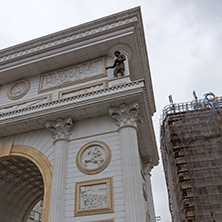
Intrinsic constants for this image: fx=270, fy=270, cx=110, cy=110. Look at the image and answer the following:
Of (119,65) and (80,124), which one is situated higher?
(119,65)

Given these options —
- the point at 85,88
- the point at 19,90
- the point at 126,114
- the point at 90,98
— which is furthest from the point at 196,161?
the point at 19,90

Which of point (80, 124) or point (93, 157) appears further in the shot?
point (80, 124)

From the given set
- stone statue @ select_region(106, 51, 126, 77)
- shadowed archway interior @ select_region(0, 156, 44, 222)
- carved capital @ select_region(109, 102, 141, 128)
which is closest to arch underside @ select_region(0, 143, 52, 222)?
shadowed archway interior @ select_region(0, 156, 44, 222)

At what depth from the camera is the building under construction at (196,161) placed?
79.2 feet

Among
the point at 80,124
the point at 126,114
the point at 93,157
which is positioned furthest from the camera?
the point at 80,124

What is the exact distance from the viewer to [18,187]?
2144 centimetres

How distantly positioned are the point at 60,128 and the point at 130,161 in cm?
490

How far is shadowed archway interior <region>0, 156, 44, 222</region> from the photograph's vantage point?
19.2m

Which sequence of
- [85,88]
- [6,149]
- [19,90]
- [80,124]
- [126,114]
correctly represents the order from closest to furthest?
[126,114] < [80,124] < [6,149] < [85,88] < [19,90]

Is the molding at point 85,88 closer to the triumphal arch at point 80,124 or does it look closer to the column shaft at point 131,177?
the triumphal arch at point 80,124

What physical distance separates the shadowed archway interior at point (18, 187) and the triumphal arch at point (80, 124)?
8 cm

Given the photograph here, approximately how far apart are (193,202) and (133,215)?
51.3 feet

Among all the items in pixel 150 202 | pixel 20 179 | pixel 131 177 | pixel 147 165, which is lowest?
pixel 131 177

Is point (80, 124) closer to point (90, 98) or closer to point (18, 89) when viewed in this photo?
point (90, 98)
